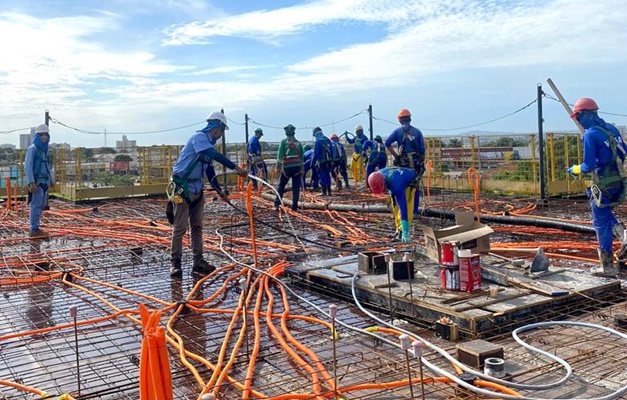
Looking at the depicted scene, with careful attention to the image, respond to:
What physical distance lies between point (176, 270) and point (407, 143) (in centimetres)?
370

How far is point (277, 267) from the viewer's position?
648 centimetres

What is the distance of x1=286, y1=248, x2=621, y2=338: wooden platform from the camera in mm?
4438

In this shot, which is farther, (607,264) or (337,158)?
(337,158)

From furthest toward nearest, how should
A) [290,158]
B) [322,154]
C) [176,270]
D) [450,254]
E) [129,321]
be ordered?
1. [322,154]
2. [290,158]
3. [176,270]
4. [129,321]
5. [450,254]

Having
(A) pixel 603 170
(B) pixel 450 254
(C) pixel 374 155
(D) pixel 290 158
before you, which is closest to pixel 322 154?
(C) pixel 374 155

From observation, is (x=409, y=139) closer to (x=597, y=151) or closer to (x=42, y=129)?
(x=597, y=151)

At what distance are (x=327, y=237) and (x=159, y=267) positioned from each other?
8.83ft

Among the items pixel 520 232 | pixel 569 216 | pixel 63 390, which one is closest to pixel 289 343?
pixel 63 390

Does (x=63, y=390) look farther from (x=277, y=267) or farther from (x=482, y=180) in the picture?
(x=482, y=180)

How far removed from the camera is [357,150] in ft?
58.0

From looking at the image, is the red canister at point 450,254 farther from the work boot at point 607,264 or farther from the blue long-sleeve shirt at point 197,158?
the blue long-sleeve shirt at point 197,158

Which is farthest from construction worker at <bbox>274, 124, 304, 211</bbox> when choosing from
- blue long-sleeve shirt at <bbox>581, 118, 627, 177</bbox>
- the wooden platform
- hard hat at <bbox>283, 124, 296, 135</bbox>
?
blue long-sleeve shirt at <bbox>581, 118, 627, 177</bbox>

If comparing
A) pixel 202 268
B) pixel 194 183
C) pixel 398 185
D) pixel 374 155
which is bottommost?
pixel 202 268

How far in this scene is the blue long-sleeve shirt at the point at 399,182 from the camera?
7.34 metres
